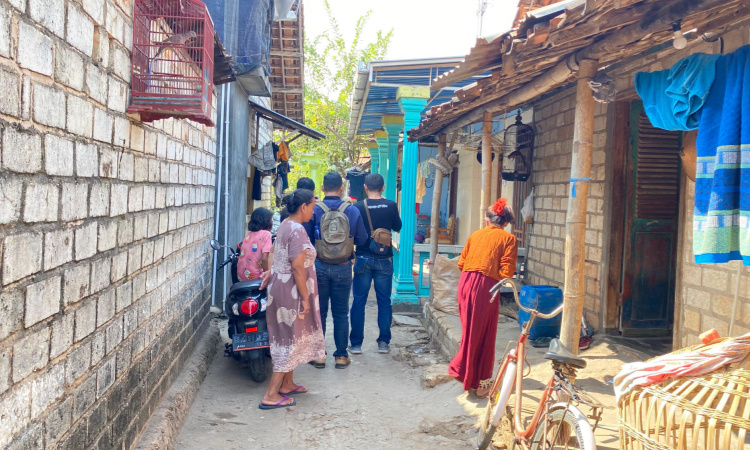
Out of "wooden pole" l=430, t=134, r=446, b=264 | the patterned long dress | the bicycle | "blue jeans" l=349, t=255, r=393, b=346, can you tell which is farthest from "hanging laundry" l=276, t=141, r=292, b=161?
the bicycle

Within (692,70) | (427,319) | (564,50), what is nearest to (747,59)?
(692,70)

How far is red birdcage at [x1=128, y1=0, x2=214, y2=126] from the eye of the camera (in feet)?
11.1

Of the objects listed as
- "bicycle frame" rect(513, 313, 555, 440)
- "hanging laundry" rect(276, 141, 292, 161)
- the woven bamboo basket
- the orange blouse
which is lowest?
"bicycle frame" rect(513, 313, 555, 440)

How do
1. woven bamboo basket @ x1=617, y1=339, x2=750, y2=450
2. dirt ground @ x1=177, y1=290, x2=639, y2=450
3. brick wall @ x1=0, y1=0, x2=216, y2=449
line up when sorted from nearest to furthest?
woven bamboo basket @ x1=617, y1=339, x2=750, y2=450 → brick wall @ x1=0, y1=0, x2=216, y2=449 → dirt ground @ x1=177, y1=290, x2=639, y2=450

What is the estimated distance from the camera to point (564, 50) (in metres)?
3.91

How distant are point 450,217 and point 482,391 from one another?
1031 centimetres

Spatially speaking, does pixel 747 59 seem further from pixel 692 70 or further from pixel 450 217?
pixel 450 217

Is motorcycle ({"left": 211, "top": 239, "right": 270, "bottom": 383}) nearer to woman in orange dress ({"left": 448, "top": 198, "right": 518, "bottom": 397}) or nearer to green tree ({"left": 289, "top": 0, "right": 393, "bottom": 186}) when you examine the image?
woman in orange dress ({"left": 448, "top": 198, "right": 518, "bottom": 397})

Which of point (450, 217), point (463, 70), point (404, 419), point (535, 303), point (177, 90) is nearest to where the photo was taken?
point (177, 90)

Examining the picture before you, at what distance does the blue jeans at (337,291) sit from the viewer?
6.07m

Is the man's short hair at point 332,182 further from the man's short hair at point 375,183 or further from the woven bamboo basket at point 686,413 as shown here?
the woven bamboo basket at point 686,413

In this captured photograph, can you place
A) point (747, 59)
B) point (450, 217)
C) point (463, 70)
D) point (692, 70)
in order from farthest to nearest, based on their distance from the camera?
point (450, 217)
point (463, 70)
point (692, 70)
point (747, 59)

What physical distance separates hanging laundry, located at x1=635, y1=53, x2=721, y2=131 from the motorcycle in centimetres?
353

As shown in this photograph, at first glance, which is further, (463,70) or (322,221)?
(322,221)
